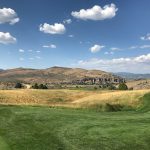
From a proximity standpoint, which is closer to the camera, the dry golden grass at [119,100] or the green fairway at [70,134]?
the green fairway at [70,134]

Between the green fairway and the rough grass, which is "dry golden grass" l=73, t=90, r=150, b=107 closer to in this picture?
the rough grass

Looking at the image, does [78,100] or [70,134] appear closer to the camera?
[70,134]

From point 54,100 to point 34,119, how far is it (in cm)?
3488

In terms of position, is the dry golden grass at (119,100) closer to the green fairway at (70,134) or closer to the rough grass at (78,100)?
the rough grass at (78,100)

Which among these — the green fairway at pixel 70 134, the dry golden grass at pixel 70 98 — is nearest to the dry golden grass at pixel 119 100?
the dry golden grass at pixel 70 98

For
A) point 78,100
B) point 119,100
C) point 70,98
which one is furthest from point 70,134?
point 70,98

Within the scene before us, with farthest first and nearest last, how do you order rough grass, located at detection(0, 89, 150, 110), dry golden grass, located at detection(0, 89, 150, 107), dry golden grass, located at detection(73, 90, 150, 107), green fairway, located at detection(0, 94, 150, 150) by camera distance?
dry golden grass, located at detection(0, 89, 150, 107), dry golden grass, located at detection(73, 90, 150, 107), rough grass, located at detection(0, 89, 150, 110), green fairway, located at detection(0, 94, 150, 150)

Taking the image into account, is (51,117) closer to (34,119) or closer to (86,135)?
(34,119)

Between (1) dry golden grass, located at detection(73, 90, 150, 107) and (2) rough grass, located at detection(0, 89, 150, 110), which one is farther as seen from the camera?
(1) dry golden grass, located at detection(73, 90, 150, 107)

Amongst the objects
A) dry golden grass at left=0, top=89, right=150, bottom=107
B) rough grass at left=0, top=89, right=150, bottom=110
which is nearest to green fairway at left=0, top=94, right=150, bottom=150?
rough grass at left=0, top=89, right=150, bottom=110

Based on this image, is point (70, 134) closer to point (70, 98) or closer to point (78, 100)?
point (78, 100)

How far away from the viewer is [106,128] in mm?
32500

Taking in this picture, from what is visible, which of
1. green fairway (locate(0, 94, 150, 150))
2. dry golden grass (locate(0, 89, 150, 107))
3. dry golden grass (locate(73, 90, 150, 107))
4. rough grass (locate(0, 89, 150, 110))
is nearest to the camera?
green fairway (locate(0, 94, 150, 150))

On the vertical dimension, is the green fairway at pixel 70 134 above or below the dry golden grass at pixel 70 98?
below
